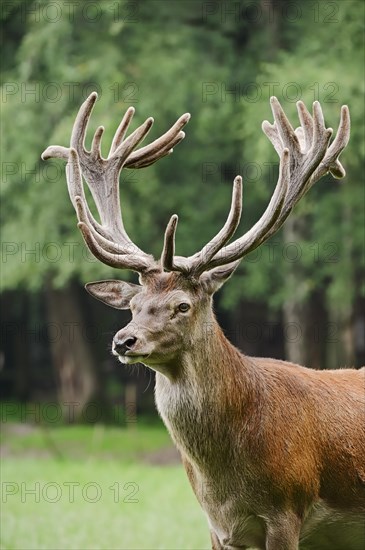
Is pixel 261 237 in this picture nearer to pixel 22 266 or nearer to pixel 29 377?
pixel 22 266

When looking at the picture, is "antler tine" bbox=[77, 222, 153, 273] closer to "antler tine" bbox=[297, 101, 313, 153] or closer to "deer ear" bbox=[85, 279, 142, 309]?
"deer ear" bbox=[85, 279, 142, 309]

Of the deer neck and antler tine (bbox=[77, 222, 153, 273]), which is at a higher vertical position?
antler tine (bbox=[77, 222, 153, 273])

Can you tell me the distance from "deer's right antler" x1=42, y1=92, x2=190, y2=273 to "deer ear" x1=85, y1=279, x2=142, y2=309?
7.5 inches

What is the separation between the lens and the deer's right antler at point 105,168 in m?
6.22

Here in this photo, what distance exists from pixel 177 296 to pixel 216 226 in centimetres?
1112

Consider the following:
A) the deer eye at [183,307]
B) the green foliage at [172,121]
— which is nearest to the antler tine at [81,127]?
the deer eye at [183,307]

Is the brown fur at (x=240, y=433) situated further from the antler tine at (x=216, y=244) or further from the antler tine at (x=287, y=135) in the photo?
the antler tine at (x=287, y=135)

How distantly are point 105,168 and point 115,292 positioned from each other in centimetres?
95

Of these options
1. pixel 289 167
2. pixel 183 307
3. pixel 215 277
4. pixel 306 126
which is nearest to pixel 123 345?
pixel 183 307

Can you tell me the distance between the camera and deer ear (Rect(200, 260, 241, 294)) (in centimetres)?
597

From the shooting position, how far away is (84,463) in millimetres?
16094

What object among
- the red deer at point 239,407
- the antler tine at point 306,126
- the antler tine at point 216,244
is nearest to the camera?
the red deer at point 239,407

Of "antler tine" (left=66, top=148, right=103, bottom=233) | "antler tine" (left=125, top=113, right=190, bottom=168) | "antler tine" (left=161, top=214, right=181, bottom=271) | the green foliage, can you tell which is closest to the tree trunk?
the green foliage

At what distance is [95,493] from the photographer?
1262cm
